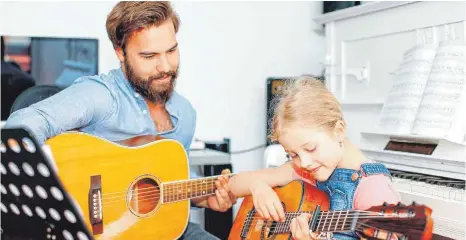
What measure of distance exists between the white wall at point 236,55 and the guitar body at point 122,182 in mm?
1326

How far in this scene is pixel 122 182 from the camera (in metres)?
1.53

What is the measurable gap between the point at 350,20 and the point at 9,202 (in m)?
2.01

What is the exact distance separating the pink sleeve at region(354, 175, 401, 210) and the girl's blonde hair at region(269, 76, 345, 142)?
0.53 feet

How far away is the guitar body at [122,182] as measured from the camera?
4.78ft

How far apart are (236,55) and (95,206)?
5.77ft

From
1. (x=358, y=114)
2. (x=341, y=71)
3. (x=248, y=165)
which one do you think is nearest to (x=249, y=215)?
(x=358, y=114)

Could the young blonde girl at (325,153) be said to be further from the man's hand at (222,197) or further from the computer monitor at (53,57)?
the computer monitor at (53,57)

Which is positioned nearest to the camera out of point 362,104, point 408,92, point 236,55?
point 408,92

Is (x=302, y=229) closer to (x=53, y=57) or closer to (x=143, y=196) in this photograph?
(x=143, y=196)

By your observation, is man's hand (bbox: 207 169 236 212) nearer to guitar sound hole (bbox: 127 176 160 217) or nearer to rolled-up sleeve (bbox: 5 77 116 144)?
guitar sound hole (bbox: 127 176 160 217)

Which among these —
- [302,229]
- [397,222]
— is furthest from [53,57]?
[397,222]

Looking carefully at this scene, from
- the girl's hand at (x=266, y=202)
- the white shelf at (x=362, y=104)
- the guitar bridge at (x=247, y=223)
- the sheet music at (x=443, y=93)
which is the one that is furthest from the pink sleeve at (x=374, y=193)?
the white shelf at (x=362, y=104)

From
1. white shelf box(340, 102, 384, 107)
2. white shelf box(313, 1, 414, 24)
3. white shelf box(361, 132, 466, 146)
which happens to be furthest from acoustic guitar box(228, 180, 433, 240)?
white shelf box(313, 1, 414, 24)

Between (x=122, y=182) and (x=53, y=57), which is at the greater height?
(x=53, y=57)
